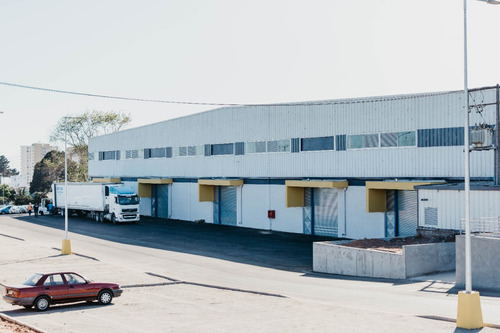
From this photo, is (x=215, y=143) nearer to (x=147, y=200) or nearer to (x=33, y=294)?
(x=147, y=200)

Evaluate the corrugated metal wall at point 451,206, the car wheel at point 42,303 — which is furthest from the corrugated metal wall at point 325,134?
the car wheel at point 42,303

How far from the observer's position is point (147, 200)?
227ft

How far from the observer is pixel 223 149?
56.1 m

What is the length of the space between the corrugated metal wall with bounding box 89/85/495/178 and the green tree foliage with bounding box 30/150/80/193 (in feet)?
194

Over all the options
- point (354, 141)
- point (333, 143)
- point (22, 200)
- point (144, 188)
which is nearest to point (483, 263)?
point (354, 141)

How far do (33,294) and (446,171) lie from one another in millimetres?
25803

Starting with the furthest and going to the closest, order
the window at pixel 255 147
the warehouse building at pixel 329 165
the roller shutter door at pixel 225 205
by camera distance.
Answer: the roller shutter door at pixel 225 205, the window at pixel 255 147, the warehouse building at pixel 329 165

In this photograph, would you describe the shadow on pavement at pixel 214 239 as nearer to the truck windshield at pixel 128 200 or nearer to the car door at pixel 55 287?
the truck windshield at pixel 128 200

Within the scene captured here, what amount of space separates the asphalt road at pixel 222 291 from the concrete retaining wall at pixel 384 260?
94 centimetres

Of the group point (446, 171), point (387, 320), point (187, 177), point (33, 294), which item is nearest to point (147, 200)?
point (187, 177)

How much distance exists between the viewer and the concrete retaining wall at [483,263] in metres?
24.7

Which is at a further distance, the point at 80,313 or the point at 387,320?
the point at 80,313

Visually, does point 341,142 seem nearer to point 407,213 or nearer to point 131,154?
point 407,213

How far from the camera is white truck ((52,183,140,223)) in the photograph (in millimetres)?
56875
